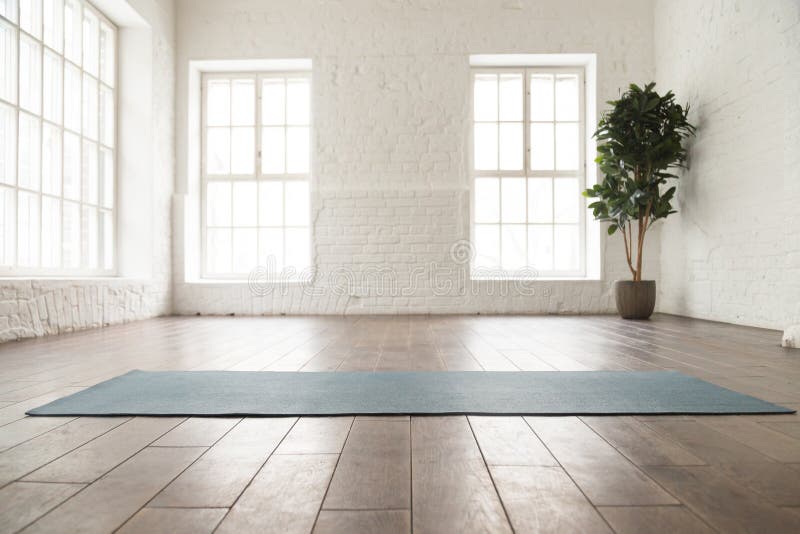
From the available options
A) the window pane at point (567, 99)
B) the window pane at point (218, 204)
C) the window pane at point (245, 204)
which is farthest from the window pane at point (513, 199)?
the window pane at point (218, 204)

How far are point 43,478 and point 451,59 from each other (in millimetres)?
5645

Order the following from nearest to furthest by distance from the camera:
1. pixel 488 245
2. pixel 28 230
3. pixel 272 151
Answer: pixel 28 230, pixel 488 245, pixel 272 151

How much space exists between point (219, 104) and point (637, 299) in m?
5.18

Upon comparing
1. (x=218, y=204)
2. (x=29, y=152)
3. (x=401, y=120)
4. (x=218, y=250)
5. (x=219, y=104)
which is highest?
(x=219, y=104)

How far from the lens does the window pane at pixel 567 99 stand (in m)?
6.10

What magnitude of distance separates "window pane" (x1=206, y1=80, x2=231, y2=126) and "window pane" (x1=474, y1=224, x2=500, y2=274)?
331cm

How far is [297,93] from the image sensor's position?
6.16 m

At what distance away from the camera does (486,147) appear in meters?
6.11

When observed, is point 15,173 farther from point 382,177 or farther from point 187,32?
point 382,177

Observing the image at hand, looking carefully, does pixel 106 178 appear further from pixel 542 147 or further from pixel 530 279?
pixel 542 147

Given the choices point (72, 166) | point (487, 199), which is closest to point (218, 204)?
point (72, 166)

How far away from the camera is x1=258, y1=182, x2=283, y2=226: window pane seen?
6125mm

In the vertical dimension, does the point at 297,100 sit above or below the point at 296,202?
above

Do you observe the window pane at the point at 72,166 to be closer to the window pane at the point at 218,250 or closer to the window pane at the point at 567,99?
the window pane at the point at 218,250
